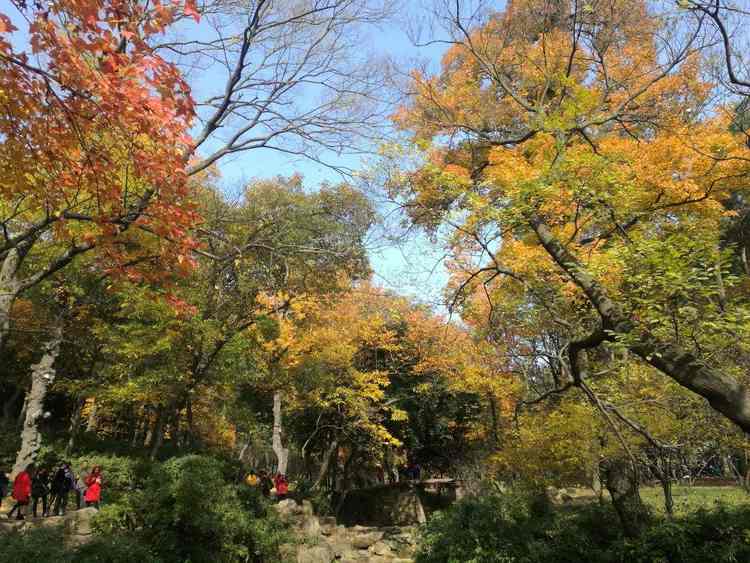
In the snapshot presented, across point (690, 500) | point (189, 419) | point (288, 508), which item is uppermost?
point (189, 419)

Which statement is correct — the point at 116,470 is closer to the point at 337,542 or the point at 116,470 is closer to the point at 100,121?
the point at 337,542

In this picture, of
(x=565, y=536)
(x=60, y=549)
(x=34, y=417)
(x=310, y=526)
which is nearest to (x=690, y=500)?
(x=565, y=536)

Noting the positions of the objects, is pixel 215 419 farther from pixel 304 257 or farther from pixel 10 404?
pixel 304 257

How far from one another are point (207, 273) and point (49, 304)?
180 inches

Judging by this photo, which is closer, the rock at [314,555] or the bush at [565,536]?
the bush at [565,536]

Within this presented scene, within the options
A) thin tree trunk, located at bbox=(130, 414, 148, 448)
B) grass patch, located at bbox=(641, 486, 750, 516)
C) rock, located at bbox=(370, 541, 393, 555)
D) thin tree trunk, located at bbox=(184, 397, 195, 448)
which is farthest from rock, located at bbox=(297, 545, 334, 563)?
thin tree trunk, located at bbox=(130, 414, 148, 448)

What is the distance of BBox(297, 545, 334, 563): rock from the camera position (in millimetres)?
11281

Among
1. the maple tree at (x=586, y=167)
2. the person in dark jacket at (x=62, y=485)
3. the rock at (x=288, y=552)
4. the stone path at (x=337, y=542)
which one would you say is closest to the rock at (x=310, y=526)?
the stone path at (x=337, y=542)

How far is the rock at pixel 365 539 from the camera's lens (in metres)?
15.3

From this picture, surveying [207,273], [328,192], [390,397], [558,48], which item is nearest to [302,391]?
[390,397]

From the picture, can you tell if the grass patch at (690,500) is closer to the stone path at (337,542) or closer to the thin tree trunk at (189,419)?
the stone path at (337,542)

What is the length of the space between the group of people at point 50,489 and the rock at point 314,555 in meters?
4.47

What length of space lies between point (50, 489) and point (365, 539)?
8945 millimetres

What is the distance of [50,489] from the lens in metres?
11.1
